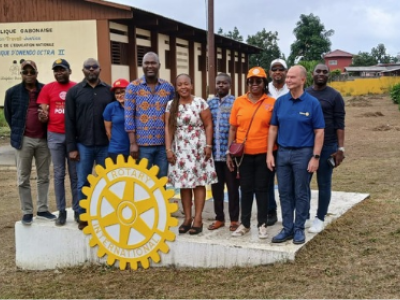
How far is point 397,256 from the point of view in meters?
4.68

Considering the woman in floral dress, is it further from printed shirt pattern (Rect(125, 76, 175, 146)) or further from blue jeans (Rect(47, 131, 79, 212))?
blue jeans (Rect(47, 131, 79, 212))

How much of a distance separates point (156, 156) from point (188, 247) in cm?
94

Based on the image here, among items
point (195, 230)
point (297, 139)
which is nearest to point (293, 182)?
point (297, 139)

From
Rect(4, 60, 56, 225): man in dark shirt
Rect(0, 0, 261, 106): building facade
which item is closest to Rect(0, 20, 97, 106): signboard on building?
Rect(0, 0, 261, 106): building facade

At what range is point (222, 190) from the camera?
519 cm

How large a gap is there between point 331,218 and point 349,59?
91355 millimetres

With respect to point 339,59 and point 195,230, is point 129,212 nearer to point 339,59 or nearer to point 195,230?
point 195,230

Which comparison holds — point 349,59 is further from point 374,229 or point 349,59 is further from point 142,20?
point 374,229

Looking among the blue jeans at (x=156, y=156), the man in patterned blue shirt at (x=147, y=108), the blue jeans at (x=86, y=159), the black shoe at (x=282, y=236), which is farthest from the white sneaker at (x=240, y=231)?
the blue jeans at (x=86, y=159)

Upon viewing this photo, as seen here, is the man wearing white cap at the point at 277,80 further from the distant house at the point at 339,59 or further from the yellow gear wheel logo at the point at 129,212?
the distant house at the point at 339,59

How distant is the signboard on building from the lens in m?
14.0

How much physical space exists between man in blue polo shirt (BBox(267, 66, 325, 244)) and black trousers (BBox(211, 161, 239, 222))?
0.51 metres

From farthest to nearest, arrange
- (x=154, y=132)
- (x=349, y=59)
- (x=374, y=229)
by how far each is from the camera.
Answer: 1. (x=349, y=59)
2. (x=374, y=229)
3. (x=154, y=132)

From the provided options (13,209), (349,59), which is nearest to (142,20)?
(13,209)
